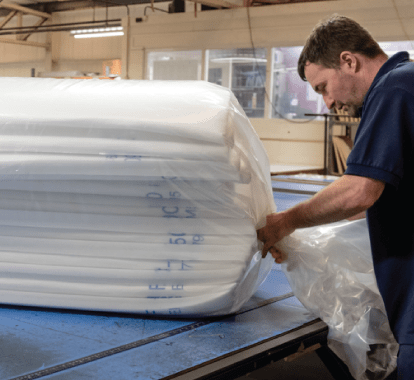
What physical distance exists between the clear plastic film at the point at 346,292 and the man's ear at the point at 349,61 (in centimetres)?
52

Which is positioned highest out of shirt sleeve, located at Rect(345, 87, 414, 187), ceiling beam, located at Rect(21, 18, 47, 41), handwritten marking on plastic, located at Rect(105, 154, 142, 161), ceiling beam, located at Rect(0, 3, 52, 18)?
ceiling beam, located at Rect(0, 3, 52, 18)

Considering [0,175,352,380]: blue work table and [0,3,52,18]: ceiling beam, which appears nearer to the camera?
[0,175,352,380]: blue work table

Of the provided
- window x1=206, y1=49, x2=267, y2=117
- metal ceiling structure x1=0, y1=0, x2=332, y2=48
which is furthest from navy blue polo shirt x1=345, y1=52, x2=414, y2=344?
metal ceiling structure x1=0, y1=0, x2=332, y2=48

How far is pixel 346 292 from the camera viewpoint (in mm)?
1520

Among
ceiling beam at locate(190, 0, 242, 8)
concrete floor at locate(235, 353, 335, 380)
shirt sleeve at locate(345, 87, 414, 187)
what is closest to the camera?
shirt sleeve at locate(345, 87, 414, 187)

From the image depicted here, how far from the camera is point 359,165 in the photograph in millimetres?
1266

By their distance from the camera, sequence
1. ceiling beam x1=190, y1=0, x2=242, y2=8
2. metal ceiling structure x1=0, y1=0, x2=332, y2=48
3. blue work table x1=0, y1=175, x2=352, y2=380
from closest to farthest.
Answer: blue work table x1=0, y1=175, x2=352, y2=380 < ceiling beam x1=190, y1=0, x2=242, y2=8 < metal ceiling structure x1=0, y1=0, x2=332, y2=48

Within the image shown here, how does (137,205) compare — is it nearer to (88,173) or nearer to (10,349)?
(88,173)

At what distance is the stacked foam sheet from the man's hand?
27mm

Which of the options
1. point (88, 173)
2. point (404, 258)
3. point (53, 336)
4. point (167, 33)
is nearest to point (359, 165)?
point (404, 258)

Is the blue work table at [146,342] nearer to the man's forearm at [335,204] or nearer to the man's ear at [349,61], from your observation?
the man's forearm at [335,204]

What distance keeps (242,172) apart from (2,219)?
0.69 meters

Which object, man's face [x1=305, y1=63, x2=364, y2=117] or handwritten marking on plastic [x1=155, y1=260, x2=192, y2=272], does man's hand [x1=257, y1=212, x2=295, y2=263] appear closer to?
handwritten marking on plastic [x1=155, y1=260, x2=192, y2=272]

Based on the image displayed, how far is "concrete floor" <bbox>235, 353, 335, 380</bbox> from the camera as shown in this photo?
93.8 inches
